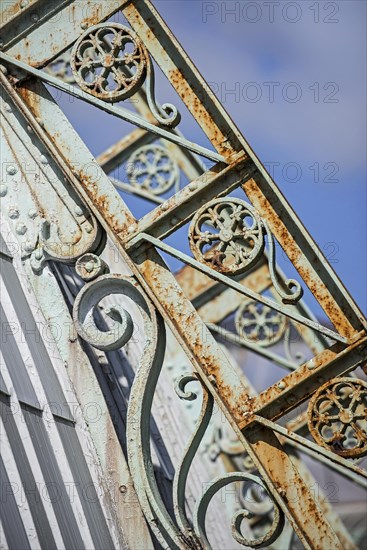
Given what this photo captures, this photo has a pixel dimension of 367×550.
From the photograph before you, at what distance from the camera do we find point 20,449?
493 cm

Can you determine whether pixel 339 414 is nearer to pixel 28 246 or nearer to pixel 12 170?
pixel 28 246

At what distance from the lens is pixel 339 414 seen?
15.2 feet

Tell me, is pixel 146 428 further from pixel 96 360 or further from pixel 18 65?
pixel 18 65

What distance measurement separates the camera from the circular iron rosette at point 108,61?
5.25 metres

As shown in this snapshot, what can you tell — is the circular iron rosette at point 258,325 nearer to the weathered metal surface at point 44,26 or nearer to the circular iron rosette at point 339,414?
the weathered metal surface at point 44,26

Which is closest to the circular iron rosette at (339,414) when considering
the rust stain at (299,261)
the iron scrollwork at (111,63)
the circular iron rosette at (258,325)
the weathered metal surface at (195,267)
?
the weathered metal surface at (195,267)

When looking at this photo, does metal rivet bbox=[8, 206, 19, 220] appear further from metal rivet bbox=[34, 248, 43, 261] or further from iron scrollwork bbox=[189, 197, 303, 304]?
iron scrollwork bbox=[189, 197, 303, 304]

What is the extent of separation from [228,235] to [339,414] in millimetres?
964

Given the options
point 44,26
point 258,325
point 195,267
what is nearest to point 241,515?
point 195,267

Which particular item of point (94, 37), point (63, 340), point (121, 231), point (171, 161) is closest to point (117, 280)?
point (121, 231)

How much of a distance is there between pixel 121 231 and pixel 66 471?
1216 mm

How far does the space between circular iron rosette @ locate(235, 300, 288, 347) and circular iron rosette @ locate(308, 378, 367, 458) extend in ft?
23.4

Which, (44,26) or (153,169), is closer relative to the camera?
(44,26)

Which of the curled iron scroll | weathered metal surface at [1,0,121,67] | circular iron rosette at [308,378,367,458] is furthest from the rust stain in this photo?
weathered metal surface at [1,0,121,67]
